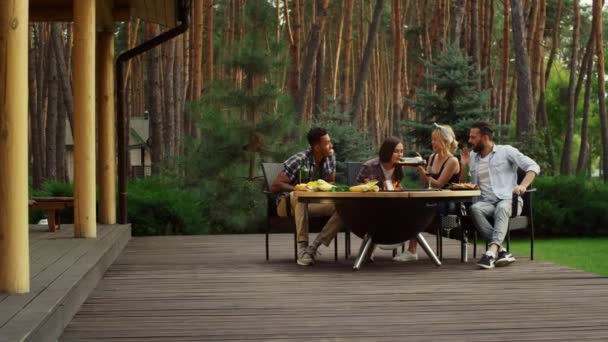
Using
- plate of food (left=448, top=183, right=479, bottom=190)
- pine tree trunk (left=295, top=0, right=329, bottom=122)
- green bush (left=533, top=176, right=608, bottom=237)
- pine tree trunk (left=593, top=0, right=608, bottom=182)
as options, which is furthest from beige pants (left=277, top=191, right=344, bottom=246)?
pine tree trunk (left=593, top=0, right=608, bottom=182)

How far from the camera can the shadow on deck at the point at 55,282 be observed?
154 inches

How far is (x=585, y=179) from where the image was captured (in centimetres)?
1326

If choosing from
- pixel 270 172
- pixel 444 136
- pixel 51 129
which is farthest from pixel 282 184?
pixel 51 129

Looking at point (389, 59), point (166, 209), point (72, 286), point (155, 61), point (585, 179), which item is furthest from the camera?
point (389, 59)

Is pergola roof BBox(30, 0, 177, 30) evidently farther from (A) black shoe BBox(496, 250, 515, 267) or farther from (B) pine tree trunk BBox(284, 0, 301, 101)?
(B) pine tree trunk BBox(284, 0, 301, 101)

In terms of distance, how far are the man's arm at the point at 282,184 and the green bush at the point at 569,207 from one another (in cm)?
571

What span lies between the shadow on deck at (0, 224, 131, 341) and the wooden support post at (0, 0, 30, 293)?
0.57ft

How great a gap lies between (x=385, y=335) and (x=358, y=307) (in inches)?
35.9

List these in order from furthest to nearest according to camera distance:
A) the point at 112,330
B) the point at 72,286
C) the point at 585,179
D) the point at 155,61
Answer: the point at 155,61, the point at 585,179, the point at 72,286, the point at 112,330

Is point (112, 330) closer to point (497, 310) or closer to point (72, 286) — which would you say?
point (72, 286)

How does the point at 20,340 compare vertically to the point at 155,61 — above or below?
below

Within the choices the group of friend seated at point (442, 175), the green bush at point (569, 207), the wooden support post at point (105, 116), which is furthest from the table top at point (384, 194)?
the green bush at point (569, 207)

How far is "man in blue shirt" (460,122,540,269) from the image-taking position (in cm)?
753

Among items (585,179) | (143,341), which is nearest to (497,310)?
(143,341)
